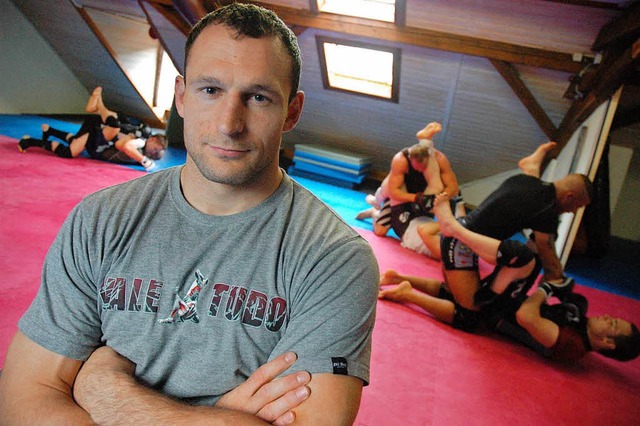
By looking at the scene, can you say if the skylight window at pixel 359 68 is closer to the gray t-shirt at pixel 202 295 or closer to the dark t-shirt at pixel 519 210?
the dark t-shirt at pixel 519 210

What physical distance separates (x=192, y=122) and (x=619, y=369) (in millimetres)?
3165

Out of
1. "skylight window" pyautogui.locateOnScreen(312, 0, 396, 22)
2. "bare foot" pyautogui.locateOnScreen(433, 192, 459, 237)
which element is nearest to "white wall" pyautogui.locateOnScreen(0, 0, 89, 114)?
"skylight window" pyautogui.locateOnScreen(312, 0, 396, 22)

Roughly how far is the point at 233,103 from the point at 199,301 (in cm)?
46

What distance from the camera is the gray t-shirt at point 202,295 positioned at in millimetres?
1082

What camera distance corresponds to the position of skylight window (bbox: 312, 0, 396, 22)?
19.1ft

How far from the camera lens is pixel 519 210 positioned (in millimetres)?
2945

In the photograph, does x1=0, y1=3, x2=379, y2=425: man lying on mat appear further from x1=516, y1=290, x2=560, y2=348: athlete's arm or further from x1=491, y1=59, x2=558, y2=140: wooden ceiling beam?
x1=491, y1=59, x2=558, y2=140: wooden ceiling beam

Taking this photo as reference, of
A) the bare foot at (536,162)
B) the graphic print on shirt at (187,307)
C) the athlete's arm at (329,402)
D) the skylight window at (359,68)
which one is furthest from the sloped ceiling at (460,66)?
the athlete's arm at (329,402)

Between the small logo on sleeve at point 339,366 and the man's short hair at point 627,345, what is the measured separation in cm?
244

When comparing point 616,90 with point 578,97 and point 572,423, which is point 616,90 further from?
point 572,423

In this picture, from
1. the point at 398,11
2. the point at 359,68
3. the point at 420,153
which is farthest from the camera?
the point at 359,68

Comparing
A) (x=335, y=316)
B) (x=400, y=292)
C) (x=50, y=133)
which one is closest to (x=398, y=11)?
(x=400, y=292)

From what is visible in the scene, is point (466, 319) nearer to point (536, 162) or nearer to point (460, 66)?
point (536, 162)

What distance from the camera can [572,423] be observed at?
235cm
